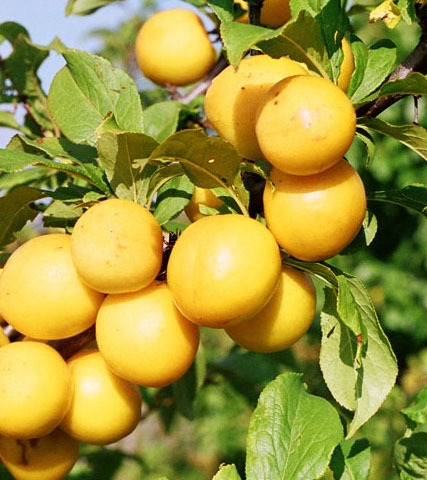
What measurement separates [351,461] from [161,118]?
1.84 feet

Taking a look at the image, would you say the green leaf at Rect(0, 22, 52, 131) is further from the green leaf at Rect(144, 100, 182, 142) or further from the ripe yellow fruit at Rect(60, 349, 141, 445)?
the ripe yellow fruit at Rect(60, 349, 141, 445)

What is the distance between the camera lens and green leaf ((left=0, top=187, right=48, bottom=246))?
30.0 inches

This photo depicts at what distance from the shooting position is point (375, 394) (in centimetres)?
70

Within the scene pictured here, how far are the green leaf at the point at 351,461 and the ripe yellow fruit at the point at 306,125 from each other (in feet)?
1.02

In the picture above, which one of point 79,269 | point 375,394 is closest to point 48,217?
point 79,269

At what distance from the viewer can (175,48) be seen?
1.21 meters

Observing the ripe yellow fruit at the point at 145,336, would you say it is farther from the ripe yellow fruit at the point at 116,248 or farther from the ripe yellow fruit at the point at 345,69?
the ripe yellow fruit at the point at 345,69

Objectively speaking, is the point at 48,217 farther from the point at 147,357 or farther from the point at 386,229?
the point at 386,229

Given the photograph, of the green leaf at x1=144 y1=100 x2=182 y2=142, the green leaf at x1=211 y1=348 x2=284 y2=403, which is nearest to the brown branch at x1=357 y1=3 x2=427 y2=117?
the green leaf at x1=144 y1=100 x2=182 y2=142

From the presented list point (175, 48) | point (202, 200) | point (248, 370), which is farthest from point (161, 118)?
point (248, 370)

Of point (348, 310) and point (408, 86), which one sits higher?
point (408, 86)

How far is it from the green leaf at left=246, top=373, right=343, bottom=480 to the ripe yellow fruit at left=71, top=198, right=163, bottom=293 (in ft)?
0.59

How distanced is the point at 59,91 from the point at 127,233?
29 centimetres

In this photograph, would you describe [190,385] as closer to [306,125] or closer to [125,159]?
[125,159]
